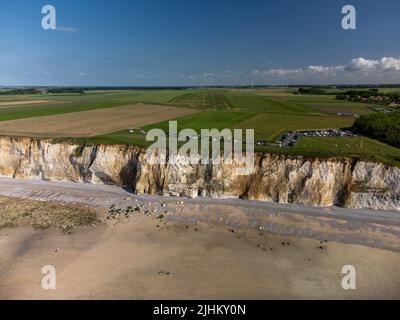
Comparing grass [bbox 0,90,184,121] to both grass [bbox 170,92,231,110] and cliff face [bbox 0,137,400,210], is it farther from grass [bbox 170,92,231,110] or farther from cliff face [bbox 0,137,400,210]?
cliff face [bbox 0,137,400,210]

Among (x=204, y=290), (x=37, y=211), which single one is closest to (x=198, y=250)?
(x=204, y=290)

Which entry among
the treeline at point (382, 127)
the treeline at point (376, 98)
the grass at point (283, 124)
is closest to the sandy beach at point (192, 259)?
the treeline at point (382, 127)

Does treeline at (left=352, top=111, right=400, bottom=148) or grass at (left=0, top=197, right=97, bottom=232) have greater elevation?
treeline at (left=352, top=111, right=400, bottom=148)

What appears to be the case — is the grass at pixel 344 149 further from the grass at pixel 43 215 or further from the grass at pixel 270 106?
the grass at pixel 270 106

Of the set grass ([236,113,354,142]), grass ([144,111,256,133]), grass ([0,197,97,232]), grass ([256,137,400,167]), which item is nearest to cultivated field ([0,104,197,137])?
grass ([144,111,256,133])

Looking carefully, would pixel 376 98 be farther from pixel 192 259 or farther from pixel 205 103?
pixel 192 259
